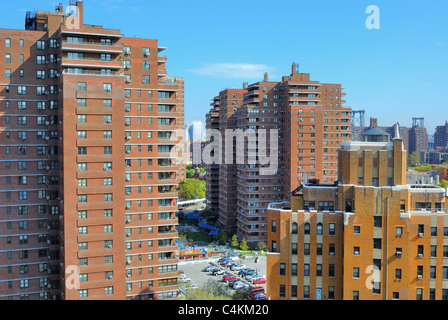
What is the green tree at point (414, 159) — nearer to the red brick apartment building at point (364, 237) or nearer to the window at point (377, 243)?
the red brick apartment building at point (364, 237)

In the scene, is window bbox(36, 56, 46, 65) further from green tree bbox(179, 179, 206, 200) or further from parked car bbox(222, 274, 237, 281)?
green tree bbox(179, 179, 206, 200)

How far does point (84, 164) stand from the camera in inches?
1591

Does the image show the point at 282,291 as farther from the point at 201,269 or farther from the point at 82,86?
the point at 201,269

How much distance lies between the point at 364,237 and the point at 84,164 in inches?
1015

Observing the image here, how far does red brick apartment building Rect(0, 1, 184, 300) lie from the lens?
40.3 metres

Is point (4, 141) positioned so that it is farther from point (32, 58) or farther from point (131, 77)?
point (131, 77)

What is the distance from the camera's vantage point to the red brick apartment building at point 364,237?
36.3m

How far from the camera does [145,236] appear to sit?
157 ft

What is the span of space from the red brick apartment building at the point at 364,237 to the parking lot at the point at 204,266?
27.4 m

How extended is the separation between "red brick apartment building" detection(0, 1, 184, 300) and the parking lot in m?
18.4

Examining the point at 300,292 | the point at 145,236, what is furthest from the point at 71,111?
the point at 300,292

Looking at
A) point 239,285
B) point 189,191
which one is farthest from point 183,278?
point 189,191

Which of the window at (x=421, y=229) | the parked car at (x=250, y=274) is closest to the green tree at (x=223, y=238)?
the parked car at (x=250, y=274)

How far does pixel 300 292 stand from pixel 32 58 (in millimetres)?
34535
